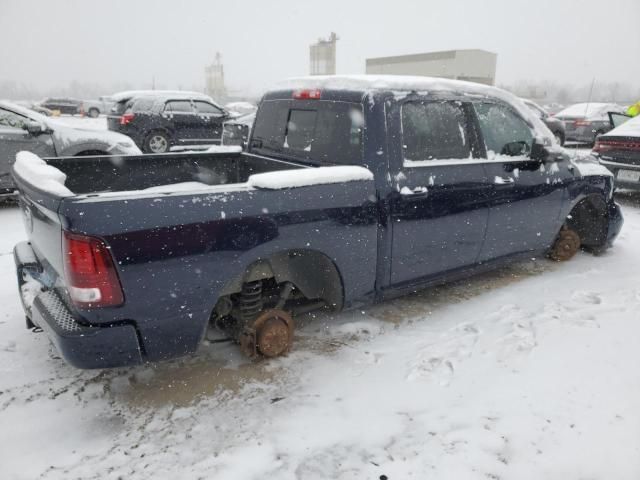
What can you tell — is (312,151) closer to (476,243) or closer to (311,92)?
(311,92)

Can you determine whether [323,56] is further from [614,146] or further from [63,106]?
[614,146]

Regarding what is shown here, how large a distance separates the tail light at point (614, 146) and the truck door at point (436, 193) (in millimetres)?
5323

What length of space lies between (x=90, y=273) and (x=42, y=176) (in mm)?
730

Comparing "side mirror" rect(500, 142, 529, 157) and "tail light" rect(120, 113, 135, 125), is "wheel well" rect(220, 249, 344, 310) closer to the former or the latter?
"side mirror" rect(500, 142, 529, 157)

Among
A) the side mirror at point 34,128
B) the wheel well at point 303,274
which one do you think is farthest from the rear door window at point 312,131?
the side mirror at point 34,128

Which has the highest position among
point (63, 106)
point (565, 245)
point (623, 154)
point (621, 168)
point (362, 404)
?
point (623, 154)

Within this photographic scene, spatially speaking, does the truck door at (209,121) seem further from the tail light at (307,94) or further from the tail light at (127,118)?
the tail light at (307,94)

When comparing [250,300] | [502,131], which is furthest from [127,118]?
[250,300]

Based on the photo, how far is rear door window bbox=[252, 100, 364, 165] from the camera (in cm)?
327

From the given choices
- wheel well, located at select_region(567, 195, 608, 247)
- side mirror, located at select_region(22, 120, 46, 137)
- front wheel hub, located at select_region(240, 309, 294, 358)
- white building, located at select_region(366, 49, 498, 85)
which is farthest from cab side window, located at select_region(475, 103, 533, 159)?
white building, located at select_region(366, 49, 498, 85)

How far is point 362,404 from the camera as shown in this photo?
2.82 metres

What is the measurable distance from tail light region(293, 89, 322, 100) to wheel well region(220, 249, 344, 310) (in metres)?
1.26

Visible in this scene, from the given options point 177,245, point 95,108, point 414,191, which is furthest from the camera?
point 95,108

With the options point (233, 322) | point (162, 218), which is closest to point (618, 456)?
point (233, 322)
